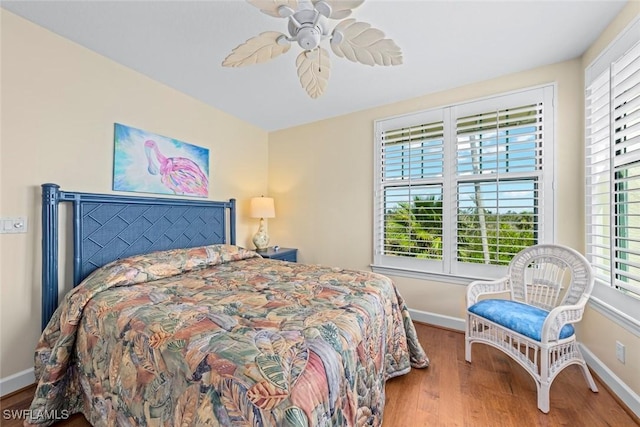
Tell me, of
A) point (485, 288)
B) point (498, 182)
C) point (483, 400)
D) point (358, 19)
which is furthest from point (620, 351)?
point (358, 19)

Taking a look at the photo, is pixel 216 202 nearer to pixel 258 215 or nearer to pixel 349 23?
pixel 258 215

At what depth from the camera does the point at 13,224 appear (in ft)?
5.86

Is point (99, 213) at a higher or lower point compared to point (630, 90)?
lower

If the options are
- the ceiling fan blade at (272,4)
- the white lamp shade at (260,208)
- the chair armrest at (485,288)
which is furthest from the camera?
the white lamp shade at (260,208)

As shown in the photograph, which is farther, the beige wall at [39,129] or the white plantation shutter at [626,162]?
the beige wall at [39,129]

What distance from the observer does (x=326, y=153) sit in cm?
357

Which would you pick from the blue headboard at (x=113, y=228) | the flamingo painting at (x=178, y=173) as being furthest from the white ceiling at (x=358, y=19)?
the blue headboard at (x=113, y=228)

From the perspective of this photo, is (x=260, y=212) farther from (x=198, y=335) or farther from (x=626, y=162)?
(x=626, y=162)

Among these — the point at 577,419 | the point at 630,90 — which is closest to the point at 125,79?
the point at 630,90

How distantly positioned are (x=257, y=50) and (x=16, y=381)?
2708mm

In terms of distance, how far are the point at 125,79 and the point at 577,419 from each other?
4134mm

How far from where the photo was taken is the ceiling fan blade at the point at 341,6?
1.24 metres

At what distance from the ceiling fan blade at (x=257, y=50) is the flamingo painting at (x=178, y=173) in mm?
1485

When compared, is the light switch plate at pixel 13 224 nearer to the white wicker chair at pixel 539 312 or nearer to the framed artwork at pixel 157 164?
the framed artwork at pixel 157 164
